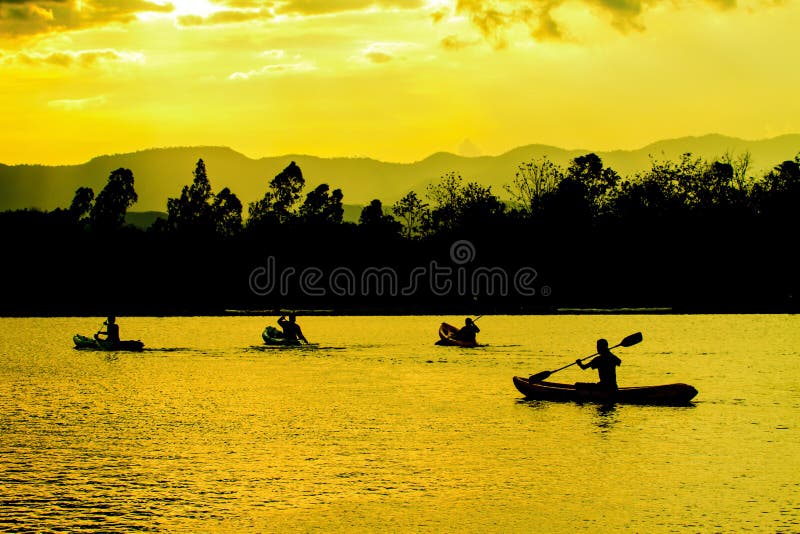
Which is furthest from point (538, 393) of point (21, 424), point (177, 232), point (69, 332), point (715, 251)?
point (177, 232)

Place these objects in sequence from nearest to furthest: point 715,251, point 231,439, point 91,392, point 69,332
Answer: point 231,439 → point 91,392 → point 69,332 → point 715,251

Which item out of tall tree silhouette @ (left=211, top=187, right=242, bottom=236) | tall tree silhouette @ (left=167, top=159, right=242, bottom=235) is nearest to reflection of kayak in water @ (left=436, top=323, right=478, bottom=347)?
tall tree silhouette @ (left=167, top=159, right=242, bottom=235)

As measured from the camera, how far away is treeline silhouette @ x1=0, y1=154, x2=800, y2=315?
91062 millimetres

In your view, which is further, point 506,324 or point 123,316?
point 123,316

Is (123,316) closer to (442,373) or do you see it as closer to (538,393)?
(442,373)

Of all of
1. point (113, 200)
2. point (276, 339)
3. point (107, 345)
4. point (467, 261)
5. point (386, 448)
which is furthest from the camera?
point (113, 200)

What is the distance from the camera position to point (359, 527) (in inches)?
591

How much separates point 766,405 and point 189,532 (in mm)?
19605

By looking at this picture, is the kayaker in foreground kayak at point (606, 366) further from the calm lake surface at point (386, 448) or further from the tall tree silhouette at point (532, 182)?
the tall tree silhouette at point (532, 182)

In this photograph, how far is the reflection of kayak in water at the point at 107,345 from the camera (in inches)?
1811

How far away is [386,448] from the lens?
21906mm

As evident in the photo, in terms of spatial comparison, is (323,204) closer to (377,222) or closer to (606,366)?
(377,222)

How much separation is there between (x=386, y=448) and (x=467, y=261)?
75.0 metres

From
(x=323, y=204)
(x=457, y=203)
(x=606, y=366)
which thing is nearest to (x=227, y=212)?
(x=323, y=204)
